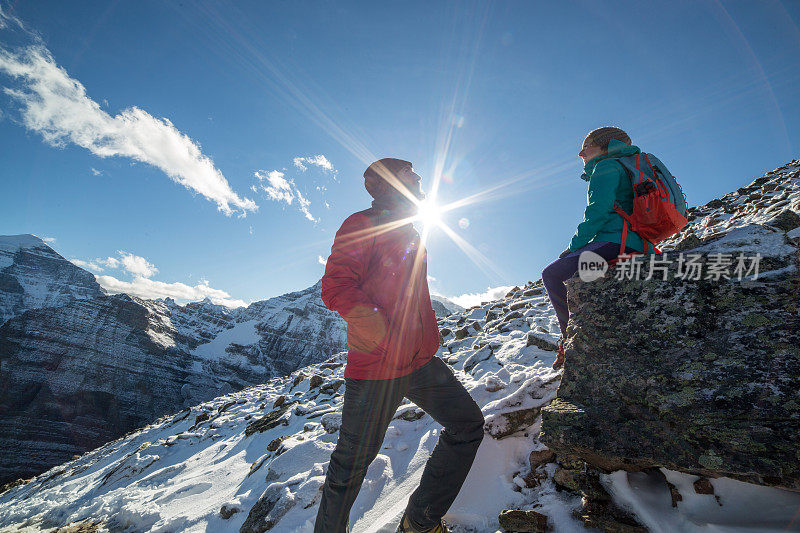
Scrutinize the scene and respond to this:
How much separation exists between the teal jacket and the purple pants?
69mm

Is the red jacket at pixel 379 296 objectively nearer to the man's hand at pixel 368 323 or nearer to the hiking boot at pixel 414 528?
the man's hand at pixel 368 323

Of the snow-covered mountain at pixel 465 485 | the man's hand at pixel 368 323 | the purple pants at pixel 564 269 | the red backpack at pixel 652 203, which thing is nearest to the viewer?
the snow-covered mountain at pixel 465 485

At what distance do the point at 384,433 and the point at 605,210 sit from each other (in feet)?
9.11

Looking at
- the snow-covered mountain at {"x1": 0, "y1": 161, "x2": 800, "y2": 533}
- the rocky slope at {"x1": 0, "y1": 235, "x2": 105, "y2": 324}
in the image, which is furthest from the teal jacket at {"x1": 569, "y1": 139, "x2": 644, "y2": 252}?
the rocky slope at {"x1": 0, "y1": 235, "x2": 105, "y2": 324}

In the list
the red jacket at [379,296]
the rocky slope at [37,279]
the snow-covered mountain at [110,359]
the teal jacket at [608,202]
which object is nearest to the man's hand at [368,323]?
the red jacket at [379,296]

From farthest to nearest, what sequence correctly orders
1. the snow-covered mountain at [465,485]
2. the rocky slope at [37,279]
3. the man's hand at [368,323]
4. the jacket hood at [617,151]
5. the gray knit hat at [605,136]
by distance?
the rocky slope at [37,279], the gray knit hat at [605,136], the jacket hood at [617,151], the man's hand at [368,323], the snow-covered mountain at [465,485]

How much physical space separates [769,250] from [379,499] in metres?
4.09

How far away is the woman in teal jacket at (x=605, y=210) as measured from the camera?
2.88 meters

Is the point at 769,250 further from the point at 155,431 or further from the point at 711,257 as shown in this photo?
the point at 155,431

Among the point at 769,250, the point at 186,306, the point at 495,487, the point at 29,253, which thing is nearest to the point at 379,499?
the point at 495,487

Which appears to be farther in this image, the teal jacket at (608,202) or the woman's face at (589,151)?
the woman's face at (589,151)

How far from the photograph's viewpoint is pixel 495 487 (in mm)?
2854

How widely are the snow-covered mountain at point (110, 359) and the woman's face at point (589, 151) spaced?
382 feet

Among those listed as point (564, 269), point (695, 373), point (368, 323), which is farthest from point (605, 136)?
point (368, 323)
